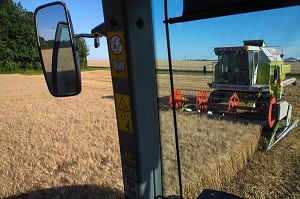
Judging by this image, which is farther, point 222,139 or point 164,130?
point 222,139

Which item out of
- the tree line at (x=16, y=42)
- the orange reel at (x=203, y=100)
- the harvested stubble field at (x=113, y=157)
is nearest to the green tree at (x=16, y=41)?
the tree line at (x=16, y=42)

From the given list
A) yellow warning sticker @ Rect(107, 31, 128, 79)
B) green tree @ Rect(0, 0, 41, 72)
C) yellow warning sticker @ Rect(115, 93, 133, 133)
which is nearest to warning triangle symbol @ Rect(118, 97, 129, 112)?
yellow warning sticker @ Rect(115, 93, 133, 133)

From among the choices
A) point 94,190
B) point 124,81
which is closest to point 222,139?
point 124,81

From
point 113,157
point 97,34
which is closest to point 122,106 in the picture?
point 97,34

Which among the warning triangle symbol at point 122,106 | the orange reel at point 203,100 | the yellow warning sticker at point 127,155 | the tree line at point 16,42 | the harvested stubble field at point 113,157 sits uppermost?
the tree line at point 16,42

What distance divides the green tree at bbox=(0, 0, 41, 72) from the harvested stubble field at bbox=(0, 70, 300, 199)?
31476 mm

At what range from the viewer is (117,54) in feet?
4.25

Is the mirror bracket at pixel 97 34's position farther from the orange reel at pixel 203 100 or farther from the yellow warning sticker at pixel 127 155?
the orange reel at pixel 203 100

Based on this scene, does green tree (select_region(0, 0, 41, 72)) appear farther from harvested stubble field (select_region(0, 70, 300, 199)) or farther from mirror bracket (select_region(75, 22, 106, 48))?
mirror bracket (select_region(75, 22, 106, 48))

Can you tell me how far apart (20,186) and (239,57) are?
314cm

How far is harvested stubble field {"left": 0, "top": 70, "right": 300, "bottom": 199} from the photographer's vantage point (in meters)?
1.45

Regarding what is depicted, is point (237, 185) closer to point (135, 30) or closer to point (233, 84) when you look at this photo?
point (233, 84)

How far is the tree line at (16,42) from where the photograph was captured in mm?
34562

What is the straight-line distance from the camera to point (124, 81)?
1.31 m
